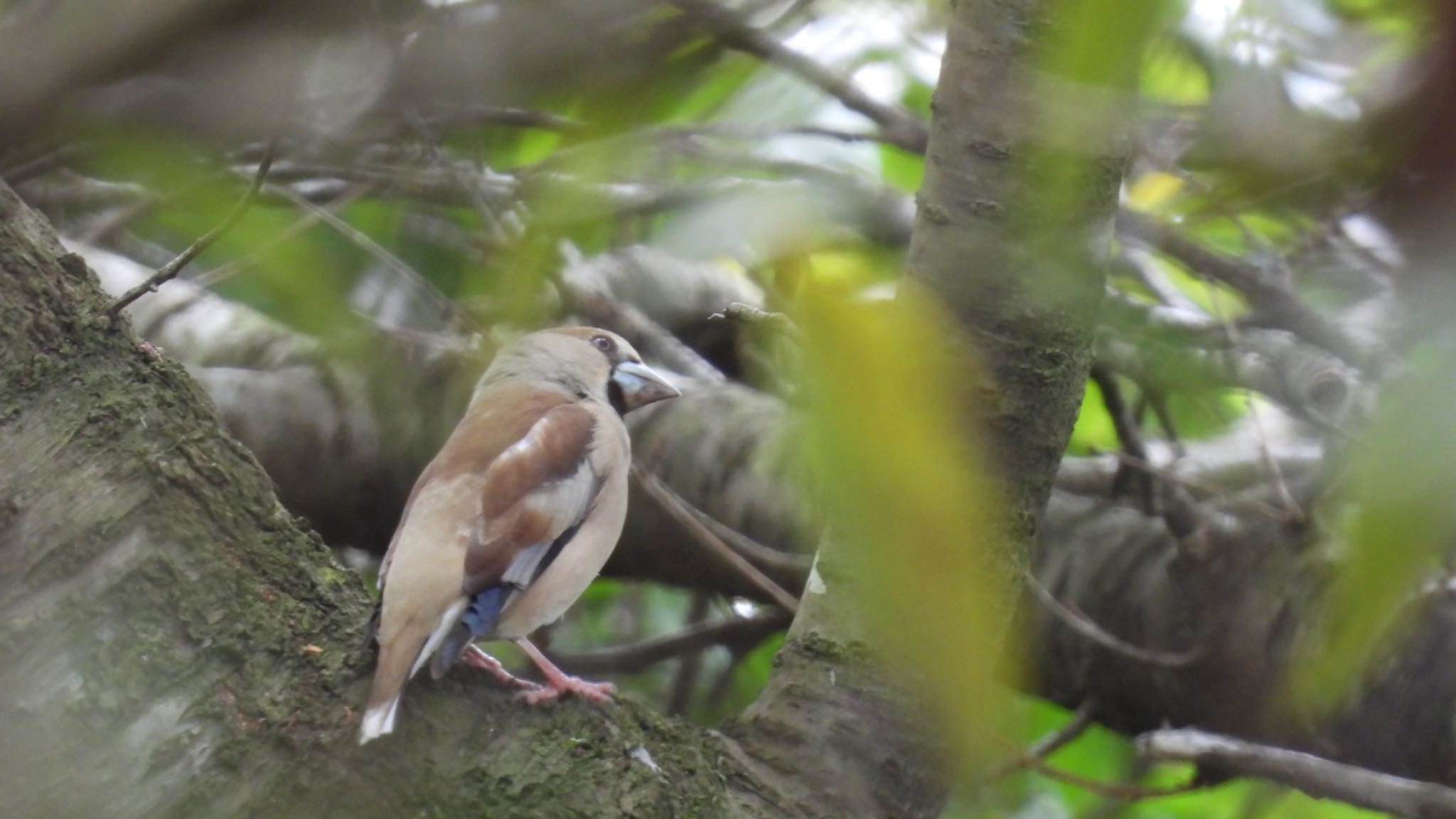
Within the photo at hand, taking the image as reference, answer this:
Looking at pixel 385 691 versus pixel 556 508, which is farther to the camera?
pixel 556 508

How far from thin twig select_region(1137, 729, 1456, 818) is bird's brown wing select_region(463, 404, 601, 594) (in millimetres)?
1121

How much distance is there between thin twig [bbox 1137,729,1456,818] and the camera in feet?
5.90

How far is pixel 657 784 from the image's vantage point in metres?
1.98

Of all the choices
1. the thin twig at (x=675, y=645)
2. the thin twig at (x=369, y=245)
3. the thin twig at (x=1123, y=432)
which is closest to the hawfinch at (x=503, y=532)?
the thin twig at (x=369, y=245)

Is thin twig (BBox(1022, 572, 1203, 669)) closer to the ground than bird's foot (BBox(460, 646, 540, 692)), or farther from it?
closer to the ground

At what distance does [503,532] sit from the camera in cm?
255

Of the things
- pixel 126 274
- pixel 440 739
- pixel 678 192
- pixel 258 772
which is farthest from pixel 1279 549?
pixel 126 274

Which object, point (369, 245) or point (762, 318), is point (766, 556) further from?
point (762, 318)

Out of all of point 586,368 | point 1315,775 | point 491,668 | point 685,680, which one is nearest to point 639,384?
point 586,368

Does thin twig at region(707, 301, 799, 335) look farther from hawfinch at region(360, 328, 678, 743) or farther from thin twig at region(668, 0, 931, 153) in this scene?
hawfinch at region(360, 328, 678, 743)

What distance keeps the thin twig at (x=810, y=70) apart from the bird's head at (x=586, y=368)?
2.66 ft

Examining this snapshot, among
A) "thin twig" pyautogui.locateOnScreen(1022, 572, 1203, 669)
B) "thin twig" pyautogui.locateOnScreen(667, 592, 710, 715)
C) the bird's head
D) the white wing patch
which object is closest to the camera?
the white wing patch

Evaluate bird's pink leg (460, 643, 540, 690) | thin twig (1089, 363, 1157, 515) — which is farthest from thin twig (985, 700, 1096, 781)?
bird's pink leg (460, 643, 540, 690)

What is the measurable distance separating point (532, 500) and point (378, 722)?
881mm
